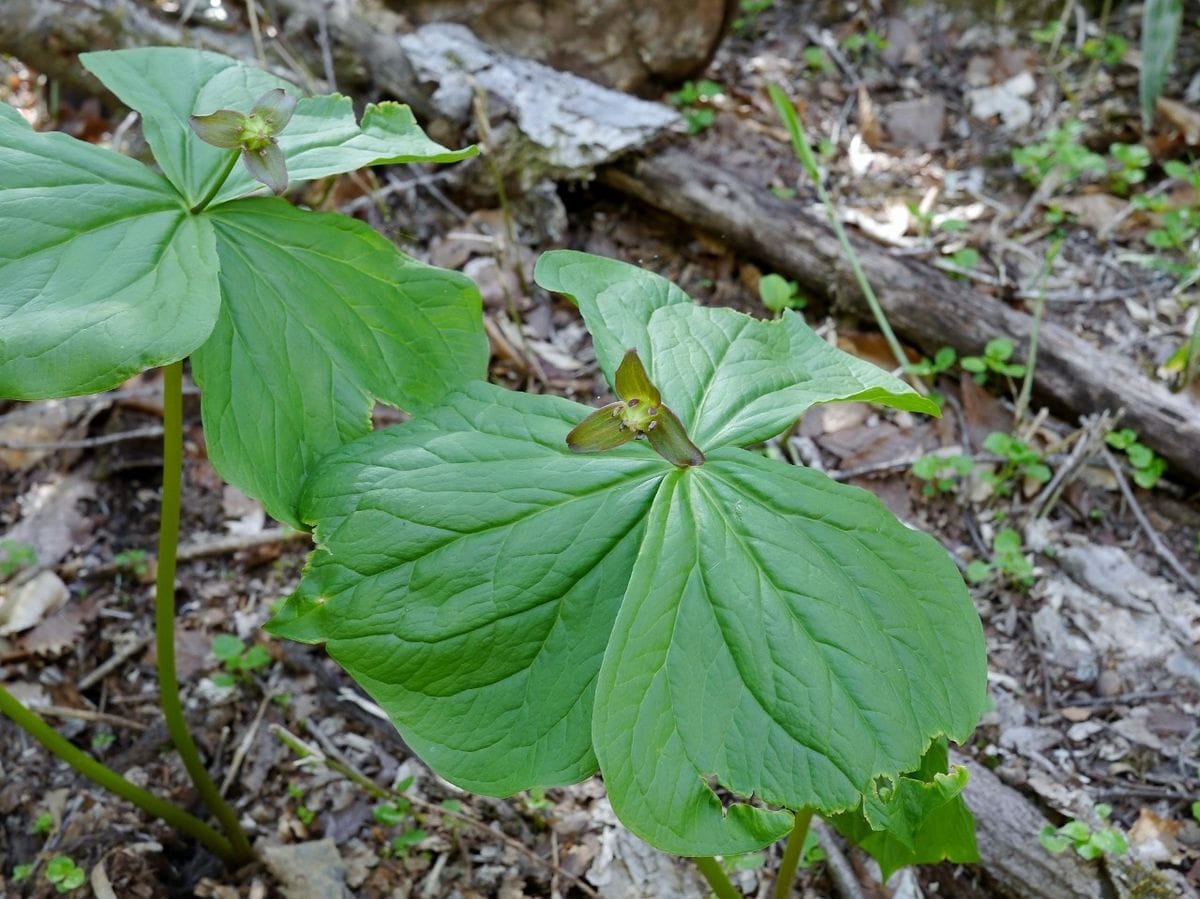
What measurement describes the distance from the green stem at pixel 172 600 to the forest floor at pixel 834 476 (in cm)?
12

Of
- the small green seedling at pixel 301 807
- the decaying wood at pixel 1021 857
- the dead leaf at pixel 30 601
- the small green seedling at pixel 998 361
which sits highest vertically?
the small green seedling at pixel 998 361

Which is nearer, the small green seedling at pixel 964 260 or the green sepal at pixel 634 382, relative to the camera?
the green sepal at pixel 634 382

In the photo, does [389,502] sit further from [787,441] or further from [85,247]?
[787,441]

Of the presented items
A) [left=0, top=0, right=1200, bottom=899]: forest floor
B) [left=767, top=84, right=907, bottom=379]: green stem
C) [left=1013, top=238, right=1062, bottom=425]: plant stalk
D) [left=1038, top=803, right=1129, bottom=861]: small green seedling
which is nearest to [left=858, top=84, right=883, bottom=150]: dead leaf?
[left=0, top=0, right=1200, bottom=899]: forest floor

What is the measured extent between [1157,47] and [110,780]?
333 cm

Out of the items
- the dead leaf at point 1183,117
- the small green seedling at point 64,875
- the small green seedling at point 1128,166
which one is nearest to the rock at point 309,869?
the small green seedling at point 64,875

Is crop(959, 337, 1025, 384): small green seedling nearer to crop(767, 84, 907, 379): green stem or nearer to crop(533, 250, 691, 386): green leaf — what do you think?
crop(767, 84, 907, 379): green stem

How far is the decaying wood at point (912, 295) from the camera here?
2.33 meters

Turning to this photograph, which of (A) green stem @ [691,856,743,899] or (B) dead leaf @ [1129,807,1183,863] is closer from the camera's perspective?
(A) green stem @ [691,856,743,899]

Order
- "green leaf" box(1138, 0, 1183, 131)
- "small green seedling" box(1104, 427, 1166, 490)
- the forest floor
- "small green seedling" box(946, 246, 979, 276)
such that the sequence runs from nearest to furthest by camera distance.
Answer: the forest floor
"small green seedling" box(1104, 427, 1166, 490)
"small green seedling" box(946, 246, 979, 276)
"green leaf" box(1138, 0, 1183, 131)

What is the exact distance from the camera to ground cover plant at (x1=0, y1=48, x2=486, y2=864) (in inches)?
41.9

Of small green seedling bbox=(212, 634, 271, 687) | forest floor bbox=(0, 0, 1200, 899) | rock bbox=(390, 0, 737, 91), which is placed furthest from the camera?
rock bbox=(390, 0, 737, 91)

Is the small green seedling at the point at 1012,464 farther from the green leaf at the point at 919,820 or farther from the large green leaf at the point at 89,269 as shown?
the large green leaf at the point at 89,269

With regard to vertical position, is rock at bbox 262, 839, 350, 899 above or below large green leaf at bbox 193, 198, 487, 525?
below
